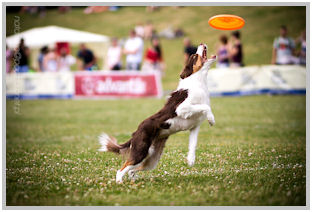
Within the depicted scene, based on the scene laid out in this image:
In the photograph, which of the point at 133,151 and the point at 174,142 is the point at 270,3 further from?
the point at 174,142

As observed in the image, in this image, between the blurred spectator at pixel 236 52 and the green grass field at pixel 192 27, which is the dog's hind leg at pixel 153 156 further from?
the green grass field at pixel 192 27

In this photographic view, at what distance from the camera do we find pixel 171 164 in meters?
6.83

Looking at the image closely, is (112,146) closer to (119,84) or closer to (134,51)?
(119,84)

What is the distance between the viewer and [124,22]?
33.6m

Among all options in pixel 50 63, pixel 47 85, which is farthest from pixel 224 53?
pixel 50 63

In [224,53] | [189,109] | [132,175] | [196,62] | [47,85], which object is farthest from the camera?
[47,85]

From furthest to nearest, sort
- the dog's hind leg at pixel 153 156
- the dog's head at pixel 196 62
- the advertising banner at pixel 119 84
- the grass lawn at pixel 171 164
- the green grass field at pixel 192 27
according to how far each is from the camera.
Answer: the green grass field at pixel 192 27, the advertising banner at pixel 119 84, the dog's hind leg at pixel 153 156, the dog's head at pixel 196 62, the grass lawn at pixel 171 164

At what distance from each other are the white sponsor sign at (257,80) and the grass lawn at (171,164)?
121 inches

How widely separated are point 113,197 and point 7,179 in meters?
2.15

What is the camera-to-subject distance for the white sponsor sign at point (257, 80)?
15742 mm

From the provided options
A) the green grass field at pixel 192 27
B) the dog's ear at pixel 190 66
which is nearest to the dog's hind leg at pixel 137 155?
the dog's ear at pixel 190 66

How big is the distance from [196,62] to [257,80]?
11.5 m

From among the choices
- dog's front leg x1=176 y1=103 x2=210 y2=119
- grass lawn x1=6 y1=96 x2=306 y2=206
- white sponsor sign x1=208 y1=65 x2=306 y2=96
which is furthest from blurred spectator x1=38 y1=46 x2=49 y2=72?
dog's front leg x1=176 y1=103 x2=210 y2=119

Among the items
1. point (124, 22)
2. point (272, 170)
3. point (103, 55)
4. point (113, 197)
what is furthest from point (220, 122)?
point (124, 22)
